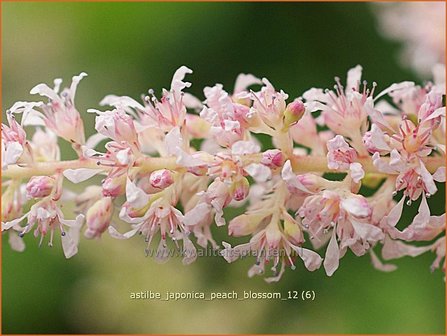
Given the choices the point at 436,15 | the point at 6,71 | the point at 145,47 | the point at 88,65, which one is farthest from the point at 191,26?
the point at 436,15

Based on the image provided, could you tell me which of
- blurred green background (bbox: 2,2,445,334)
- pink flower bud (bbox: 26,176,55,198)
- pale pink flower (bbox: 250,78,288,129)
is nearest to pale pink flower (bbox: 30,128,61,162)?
pink flower bud (bbox: 26,176,55,198)

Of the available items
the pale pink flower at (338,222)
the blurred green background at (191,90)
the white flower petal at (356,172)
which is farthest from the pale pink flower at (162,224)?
the blurred green background at (191,90)

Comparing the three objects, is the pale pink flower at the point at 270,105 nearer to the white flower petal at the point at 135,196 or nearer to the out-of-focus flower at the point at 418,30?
the white flower petal at the point at 135,196

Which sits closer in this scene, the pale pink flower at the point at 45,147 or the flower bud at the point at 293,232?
the flower bud at the point at 293,232

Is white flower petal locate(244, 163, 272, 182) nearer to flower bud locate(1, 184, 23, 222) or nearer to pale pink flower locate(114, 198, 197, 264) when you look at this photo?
pale pink flower locate(114, 198, 197, 264)

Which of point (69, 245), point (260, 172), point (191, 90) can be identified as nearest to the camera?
point (260, 172)

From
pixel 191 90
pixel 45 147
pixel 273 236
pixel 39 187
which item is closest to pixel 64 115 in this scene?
pixel 45 147

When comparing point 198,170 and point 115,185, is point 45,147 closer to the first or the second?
point 115,185

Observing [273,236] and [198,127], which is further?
[198,127]
